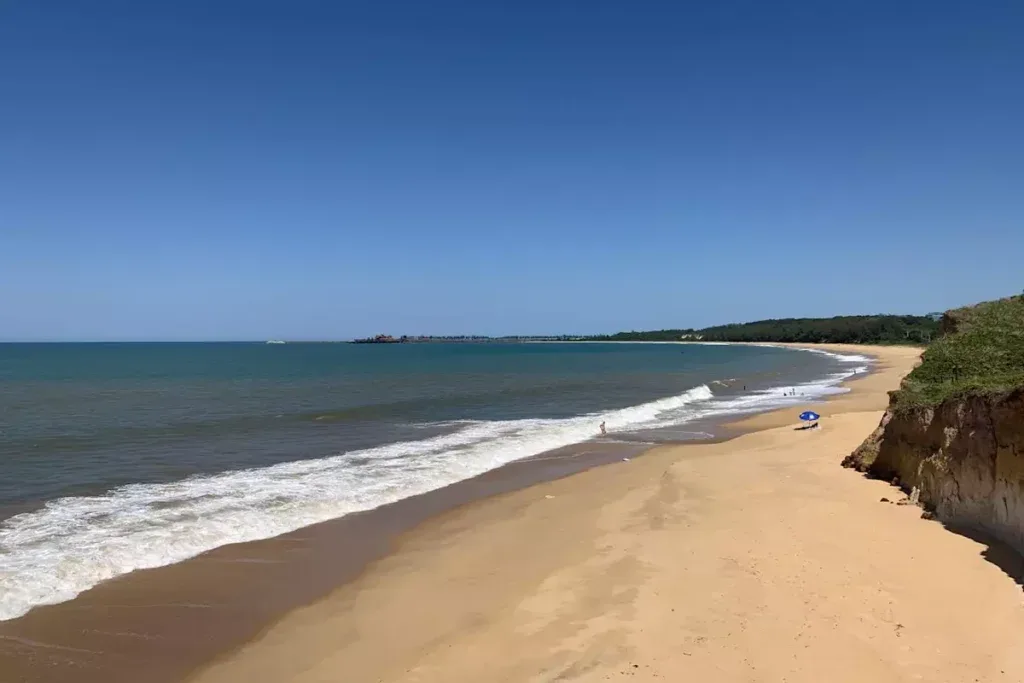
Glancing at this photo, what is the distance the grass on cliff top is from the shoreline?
32.4 feet

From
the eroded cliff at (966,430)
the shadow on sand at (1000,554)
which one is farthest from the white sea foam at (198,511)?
the shadow on sand at (1000,554)

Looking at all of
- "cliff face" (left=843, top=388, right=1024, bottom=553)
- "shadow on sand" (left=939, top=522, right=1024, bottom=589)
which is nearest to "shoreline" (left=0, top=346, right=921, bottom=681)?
"shadow on sand" (left=939, top=522, right=1024, bottom=589)

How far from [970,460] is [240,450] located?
790 inches

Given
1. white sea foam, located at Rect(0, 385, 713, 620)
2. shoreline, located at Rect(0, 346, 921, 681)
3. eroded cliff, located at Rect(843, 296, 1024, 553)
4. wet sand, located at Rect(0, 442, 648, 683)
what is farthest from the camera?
white sea foam, located at Rect(0, 385, 713, 620)

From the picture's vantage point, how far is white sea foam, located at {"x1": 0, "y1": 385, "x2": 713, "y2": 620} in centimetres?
1002

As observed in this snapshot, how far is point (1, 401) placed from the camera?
3888 centimetres

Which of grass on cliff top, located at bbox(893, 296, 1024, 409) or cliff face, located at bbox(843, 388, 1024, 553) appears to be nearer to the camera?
cliff face, located at bbox(843, 388, 1024, 553)

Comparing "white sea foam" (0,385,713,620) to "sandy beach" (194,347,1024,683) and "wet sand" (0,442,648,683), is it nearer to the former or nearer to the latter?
"wet sand" (0,442,648,683)

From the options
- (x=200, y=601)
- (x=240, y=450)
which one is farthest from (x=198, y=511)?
(x=240, y=450)

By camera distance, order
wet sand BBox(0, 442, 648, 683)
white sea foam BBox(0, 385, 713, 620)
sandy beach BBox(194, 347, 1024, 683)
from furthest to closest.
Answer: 1. white sea foam BBox(0, 385, 713, 620)
2. wet sand BBox(0, 442, 648, 683)
3. sandy beach BBox(194, 347, 1024, 683)

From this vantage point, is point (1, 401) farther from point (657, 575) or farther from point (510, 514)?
point (657, 575)

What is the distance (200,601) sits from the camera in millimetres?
9039

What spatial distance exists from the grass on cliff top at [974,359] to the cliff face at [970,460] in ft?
0.94

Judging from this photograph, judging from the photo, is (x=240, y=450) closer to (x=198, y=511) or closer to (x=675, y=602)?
(x=198, y=511)
